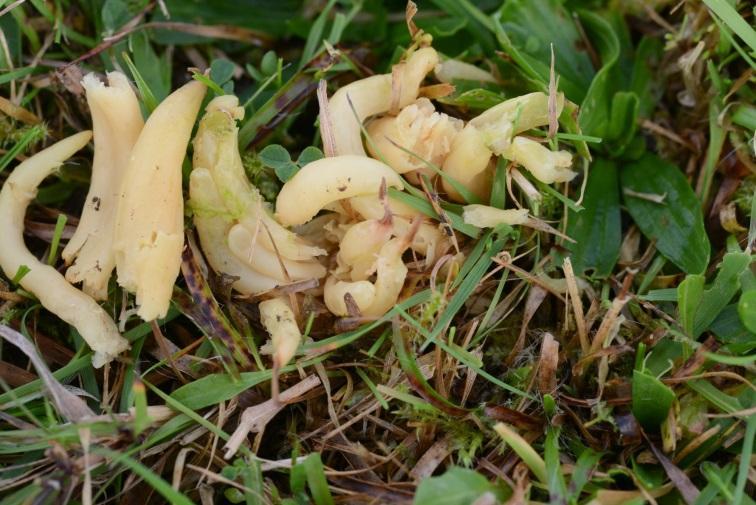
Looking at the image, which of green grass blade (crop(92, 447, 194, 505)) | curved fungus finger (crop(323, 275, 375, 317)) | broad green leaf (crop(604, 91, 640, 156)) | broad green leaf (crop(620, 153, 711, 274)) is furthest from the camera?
broad green leaf (crop(604, 91, 640, 156))

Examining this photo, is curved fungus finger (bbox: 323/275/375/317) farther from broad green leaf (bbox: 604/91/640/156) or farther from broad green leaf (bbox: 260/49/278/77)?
broad green leaf (bbox: 604/91/640/156)

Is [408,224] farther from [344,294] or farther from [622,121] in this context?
[622,121]

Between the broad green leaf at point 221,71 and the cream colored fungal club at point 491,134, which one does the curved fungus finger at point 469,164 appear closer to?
Result: the cream colored fungal club at point 491,134

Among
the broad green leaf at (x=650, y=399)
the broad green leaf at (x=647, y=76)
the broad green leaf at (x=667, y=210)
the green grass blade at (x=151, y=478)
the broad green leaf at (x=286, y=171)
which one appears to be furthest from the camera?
the broad green leaf at (x=647, y=76)

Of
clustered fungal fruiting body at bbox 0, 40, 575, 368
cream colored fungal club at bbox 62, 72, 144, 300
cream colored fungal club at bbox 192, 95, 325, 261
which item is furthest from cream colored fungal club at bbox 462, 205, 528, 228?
cream colored fungal club at bbox 62, 72, 144, 300

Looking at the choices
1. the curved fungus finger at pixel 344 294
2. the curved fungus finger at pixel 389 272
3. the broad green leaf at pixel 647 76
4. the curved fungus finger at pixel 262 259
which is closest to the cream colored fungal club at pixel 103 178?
the curved fungus finger at pixel 262 259

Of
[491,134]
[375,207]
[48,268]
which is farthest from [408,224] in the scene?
[48,268]
